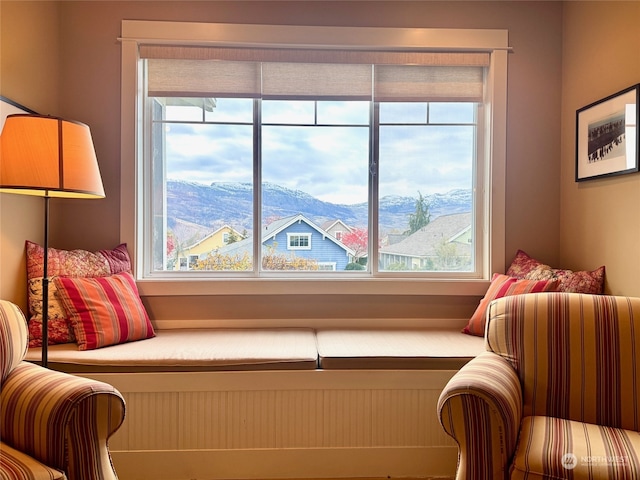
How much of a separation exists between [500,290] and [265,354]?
4.20ft

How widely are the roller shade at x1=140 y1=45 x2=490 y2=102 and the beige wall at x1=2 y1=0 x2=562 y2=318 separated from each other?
181 millimetres

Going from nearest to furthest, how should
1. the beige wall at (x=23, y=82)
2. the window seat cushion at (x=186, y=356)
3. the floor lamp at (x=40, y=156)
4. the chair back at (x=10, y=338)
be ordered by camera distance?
the chair back at (x=10, y=338) → the floor lamp at (x=40, y=156) → the window seat cushion at (x=186, y=356) → the beige wall at (x=23, y=82)

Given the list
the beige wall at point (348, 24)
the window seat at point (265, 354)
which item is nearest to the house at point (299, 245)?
the beige wall at point (348, 24)

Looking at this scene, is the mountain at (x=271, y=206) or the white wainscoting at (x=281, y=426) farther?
the mountain at (x=271, y=206)

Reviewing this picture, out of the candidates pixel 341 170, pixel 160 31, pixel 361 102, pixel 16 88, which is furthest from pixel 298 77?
pixel 16 88

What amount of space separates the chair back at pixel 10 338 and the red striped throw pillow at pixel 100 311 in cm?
48

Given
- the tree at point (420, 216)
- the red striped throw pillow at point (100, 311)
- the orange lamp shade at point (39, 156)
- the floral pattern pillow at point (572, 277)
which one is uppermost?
the orange lamp shade at point (39, 156)

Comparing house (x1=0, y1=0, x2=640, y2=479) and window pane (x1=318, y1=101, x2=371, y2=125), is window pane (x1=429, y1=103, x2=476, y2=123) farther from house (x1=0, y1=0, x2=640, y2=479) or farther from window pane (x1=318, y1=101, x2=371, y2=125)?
window pane (x1=318, y1=101, x2=371, y2=125)

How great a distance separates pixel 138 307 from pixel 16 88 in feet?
3.98

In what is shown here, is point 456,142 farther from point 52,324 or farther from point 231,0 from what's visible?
point 52,324

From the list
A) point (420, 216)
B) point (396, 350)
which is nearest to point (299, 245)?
point (420, 216)

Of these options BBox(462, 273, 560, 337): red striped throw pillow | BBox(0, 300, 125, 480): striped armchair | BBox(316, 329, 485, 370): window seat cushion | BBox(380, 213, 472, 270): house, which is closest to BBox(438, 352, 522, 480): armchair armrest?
BBox(316, 329, 485, 370): window seat cushion

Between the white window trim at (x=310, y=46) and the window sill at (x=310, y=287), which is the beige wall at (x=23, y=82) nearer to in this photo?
the white window trim at (x=310, y=46)

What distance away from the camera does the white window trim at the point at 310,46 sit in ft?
8.46
